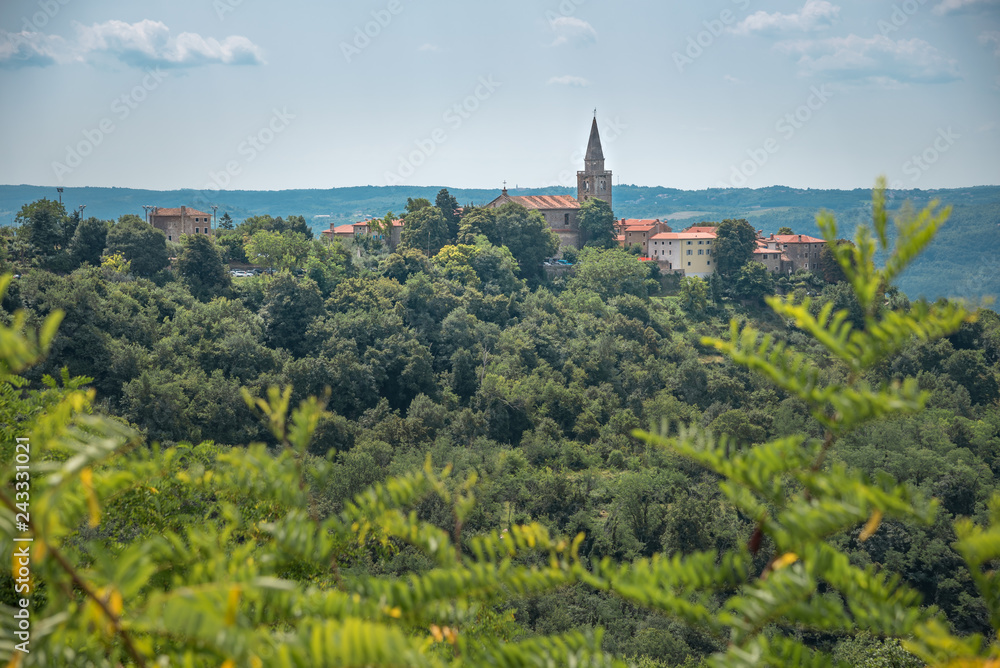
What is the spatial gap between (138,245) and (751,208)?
147 metres

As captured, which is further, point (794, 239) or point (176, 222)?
point (794, 239)

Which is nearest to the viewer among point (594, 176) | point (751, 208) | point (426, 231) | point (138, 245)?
point (138, 245)

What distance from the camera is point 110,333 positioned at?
35.9m

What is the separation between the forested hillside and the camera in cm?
402

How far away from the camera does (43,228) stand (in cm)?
4481

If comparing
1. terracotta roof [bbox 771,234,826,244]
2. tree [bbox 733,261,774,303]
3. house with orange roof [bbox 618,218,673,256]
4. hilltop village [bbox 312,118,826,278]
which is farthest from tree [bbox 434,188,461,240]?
terracotta roof [bbox 771,234,826,244]

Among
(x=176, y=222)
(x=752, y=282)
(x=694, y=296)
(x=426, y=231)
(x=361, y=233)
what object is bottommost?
(x=694, y=296)

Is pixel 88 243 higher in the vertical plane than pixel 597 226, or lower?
lower

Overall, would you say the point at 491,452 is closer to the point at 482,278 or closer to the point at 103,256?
the point at 482,278

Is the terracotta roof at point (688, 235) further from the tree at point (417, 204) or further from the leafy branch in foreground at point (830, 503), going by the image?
the leafy branch in foreground at point (830, 503)

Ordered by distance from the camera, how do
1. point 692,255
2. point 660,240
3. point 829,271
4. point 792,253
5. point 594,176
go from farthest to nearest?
point 594,176 → point 792,253 → point 660,240 → point 692,255 → point 829,271

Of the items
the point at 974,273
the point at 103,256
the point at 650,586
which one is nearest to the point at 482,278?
the point at 103,256

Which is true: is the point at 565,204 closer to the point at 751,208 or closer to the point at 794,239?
the point at 794,239

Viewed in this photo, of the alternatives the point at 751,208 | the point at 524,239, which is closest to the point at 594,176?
the point at 524,239
